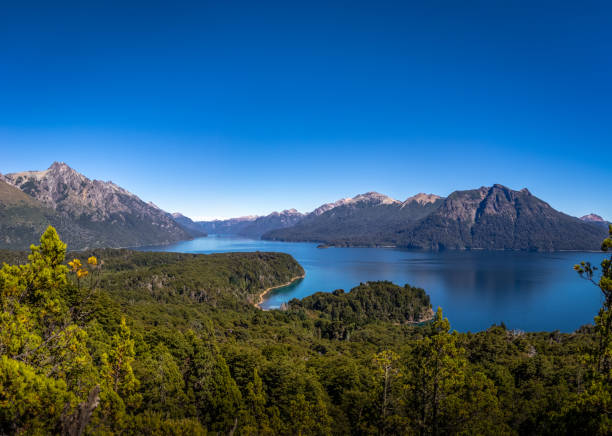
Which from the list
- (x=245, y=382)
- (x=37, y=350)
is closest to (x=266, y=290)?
(x=245, y=382)

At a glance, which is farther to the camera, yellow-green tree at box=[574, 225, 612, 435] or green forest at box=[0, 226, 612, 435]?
green forest at box=[0, 226, 612, 435]

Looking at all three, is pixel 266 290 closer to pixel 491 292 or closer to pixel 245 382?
pixel 491 292

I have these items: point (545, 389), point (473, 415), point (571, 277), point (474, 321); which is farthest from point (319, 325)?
point (571, 277)

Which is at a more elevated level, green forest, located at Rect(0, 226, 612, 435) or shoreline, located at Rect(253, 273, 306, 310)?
green forest, located at Rect(0, 226, 612, 435)

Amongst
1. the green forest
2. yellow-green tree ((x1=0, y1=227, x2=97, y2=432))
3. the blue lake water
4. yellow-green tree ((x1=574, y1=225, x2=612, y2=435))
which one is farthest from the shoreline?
yellow-green tree ((x1=574, y1=225, x2=612, y2=435))

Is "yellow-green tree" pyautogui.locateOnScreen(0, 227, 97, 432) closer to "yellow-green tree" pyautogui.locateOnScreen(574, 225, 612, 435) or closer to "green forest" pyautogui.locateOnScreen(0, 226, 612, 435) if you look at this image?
"green forest" pyautogui.locateOnScreen(0, 226, 612, 435)

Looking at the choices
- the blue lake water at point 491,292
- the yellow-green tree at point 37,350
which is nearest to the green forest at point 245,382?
the yellow-green tree at point 37,350

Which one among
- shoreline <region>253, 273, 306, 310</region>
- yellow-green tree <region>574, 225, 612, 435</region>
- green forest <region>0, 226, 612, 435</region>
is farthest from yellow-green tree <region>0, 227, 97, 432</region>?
shoreline <region>253, 273, 306, 310</region>

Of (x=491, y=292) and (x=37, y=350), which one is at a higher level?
(x=37, y=350)

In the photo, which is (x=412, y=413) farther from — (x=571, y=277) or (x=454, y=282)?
(x=571, y=277)

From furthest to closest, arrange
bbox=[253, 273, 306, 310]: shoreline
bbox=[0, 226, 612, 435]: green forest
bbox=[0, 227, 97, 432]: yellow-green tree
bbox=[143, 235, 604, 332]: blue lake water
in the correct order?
1. bbox=[253, 273, 306, 310]: shoreline
2. bbox=[143, 235, 604, 332]: blue lake water
3. bbox=[0, 226, 612, 435]: green forest
4. bbox=[0, 227, 97, 432]: yellow-green tree

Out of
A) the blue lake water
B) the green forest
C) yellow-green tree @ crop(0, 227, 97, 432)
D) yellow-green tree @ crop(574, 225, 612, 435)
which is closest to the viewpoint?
yellow-green tree @ crop(0, 227, 97, 432)

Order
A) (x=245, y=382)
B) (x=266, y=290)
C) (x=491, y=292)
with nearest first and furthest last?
(x=245, y=382) < (x=491, y=292) < (x=266, y=290)

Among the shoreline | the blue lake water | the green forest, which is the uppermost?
the green forest
